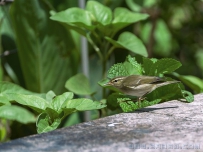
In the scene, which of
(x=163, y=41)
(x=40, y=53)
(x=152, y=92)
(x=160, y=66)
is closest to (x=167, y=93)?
(x=152, y=92)

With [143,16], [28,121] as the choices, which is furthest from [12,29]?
[143,16]

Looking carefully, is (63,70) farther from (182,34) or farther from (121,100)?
(182,34)

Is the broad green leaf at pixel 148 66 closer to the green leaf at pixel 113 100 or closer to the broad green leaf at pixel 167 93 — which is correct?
the broad green leaf at pixel 167 93

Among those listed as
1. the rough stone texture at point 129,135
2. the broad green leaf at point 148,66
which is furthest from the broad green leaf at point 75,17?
the rough stone texture at point 129,135

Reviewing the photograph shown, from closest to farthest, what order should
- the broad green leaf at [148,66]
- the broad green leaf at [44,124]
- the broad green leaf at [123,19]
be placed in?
the broad green leaf at [44,124], the broad green leaf at [148,66], the broad green leaf at [123,19]

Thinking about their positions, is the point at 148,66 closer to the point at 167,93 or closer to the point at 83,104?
the point at 167,93

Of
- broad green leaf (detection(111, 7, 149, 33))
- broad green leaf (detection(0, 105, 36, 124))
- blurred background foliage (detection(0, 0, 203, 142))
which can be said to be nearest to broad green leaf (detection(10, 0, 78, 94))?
blurred background foliage (detection(0, 0, 203, 142))
